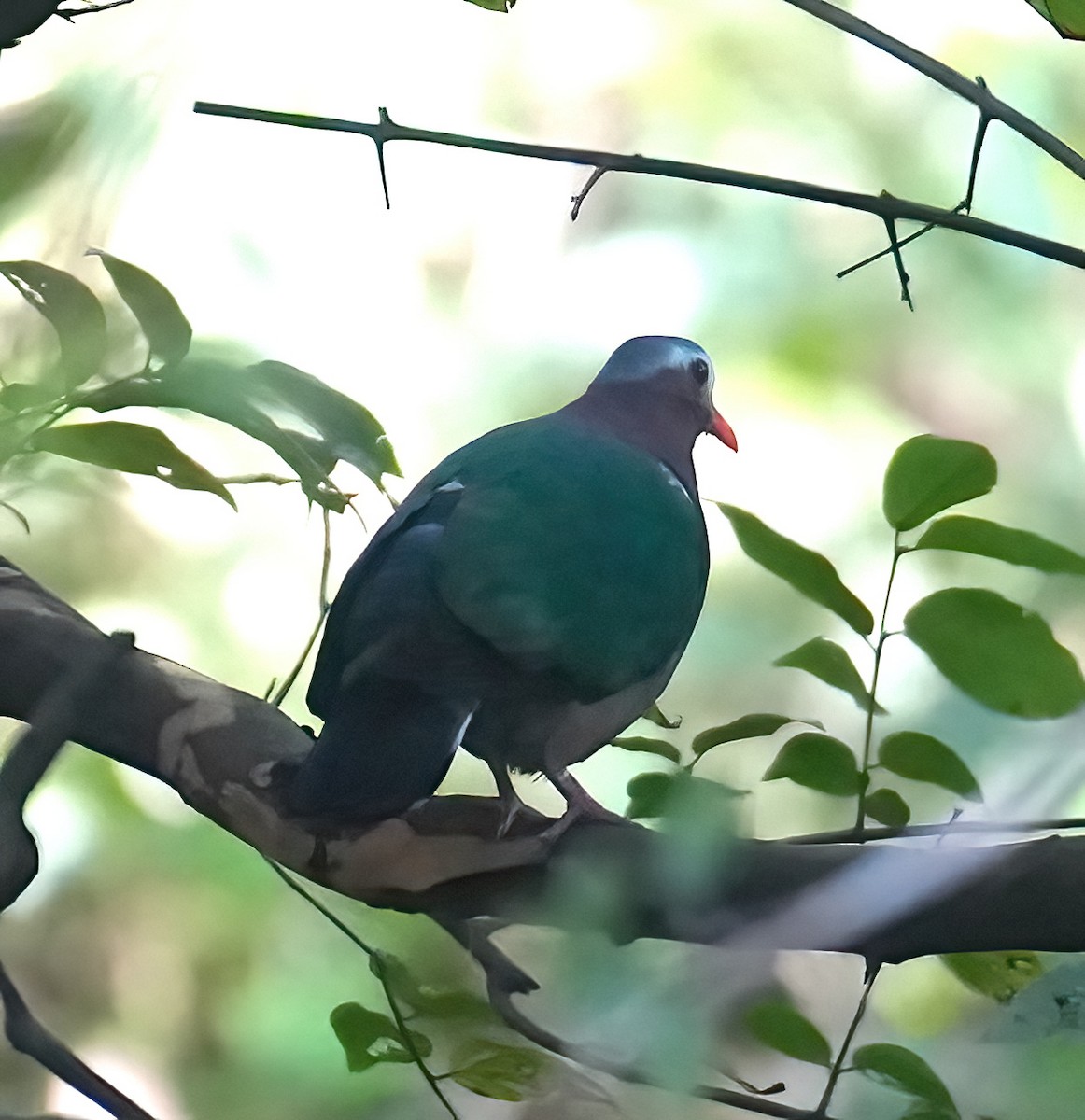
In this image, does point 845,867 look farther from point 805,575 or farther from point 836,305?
point 836,305

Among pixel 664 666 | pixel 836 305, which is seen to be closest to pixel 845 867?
pixel 664 666

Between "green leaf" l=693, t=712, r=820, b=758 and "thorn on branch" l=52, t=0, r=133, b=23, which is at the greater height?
"thorn on branch" l=52, t=0, r=133, b=23

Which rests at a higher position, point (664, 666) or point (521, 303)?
point (521, 303)

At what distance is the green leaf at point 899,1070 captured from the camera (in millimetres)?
430

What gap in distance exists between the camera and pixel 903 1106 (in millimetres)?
435

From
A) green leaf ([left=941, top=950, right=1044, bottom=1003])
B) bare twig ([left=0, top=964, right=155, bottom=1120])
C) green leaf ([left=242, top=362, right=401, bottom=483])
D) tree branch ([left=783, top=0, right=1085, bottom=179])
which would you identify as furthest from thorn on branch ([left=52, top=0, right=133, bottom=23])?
green leaf ([left=941, top=950, right=1044, bottom=1003])

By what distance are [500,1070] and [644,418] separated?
235 millimetres

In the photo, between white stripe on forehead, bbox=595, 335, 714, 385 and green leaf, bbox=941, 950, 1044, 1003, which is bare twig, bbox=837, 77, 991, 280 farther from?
green leaf, bbox=941, 950, 1044, 1003

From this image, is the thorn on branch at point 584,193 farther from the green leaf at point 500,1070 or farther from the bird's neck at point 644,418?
the green leaf at point 500,1070

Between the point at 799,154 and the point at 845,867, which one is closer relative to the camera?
the point at 845,867

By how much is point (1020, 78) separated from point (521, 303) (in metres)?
0.21

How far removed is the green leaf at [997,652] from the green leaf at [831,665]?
0.03 metres

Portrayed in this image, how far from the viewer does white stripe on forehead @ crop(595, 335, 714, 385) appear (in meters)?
0.49

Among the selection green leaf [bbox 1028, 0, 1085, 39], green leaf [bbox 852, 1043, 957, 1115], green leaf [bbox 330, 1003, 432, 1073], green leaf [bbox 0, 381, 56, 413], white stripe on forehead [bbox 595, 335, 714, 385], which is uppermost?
green leaf [bbox 1028, 0, 1085, 39]
